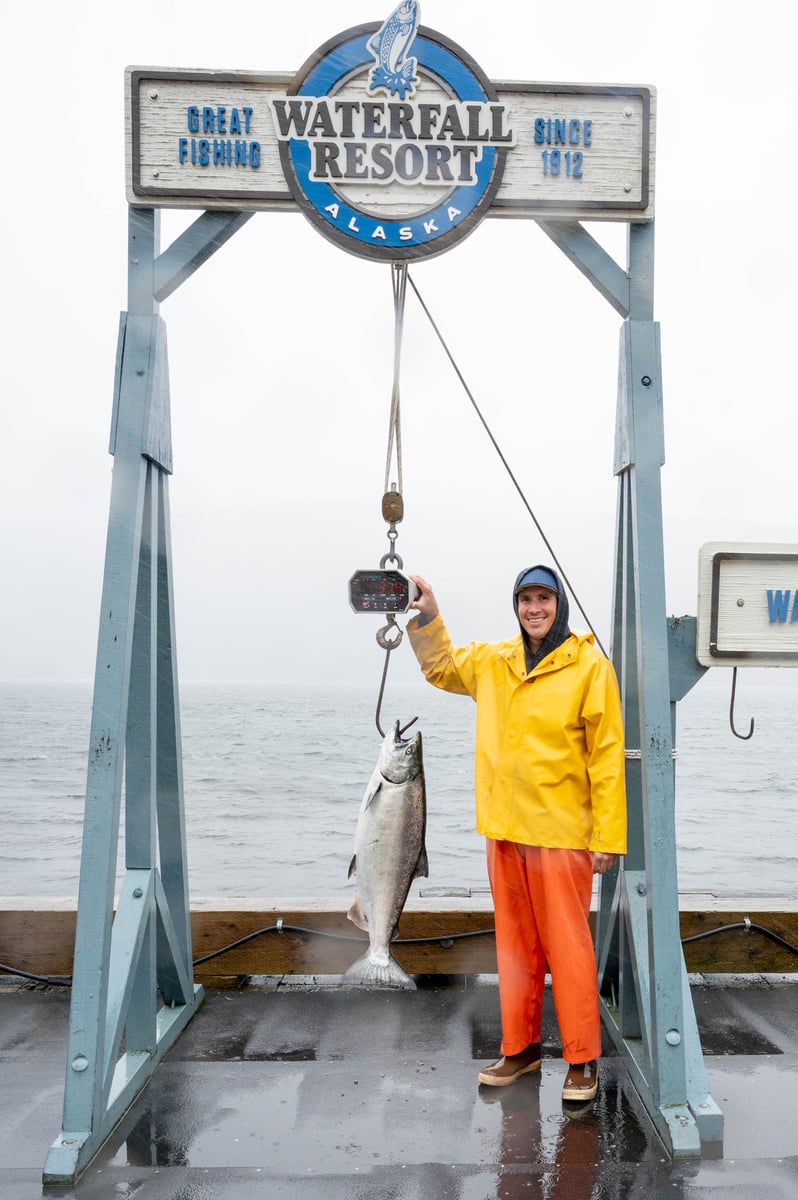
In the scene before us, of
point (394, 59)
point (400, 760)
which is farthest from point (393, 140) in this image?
point (400, 760)

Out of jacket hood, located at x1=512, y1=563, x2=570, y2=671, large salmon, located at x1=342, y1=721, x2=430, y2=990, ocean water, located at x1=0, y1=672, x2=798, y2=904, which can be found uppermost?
jacket hood, located at x1=512, y1=563, x2=570, y2=671

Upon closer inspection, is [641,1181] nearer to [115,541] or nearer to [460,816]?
[115,541]

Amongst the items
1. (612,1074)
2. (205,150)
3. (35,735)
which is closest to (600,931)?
(612,1074)

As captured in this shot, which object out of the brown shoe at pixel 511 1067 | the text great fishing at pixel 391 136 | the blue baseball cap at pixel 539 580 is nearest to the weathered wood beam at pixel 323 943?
the brown shoe at pixel 511 1067

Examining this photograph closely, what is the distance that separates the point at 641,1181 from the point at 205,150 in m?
4.01

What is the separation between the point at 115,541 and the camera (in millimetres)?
3758

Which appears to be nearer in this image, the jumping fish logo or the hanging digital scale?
the jumping fish logo

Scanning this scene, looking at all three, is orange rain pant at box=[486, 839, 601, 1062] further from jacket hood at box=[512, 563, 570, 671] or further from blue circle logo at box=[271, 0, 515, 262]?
blue circle logo at box=[271, 0, 515, 262]

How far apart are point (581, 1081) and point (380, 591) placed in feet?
6.66

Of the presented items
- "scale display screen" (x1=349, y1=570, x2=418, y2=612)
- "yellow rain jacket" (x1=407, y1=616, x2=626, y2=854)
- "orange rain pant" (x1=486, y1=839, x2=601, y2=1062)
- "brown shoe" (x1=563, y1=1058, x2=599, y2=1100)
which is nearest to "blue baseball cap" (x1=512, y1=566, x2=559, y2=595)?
"yellow rain jacket" (x1=407, y1=616, x2=626, y2=854)

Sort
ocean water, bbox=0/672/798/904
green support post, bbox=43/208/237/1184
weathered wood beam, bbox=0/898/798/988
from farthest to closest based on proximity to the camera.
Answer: ocean water, bbox=0/672/798/904
weathered wood beam, bbox=0/898/798/988
green support post, bbox=43/208/237/1184

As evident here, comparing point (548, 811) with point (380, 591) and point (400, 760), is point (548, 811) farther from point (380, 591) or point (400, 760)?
point (380, 591)

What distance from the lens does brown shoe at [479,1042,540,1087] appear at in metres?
3.88

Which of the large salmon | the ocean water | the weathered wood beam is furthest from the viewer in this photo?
the ocean water
